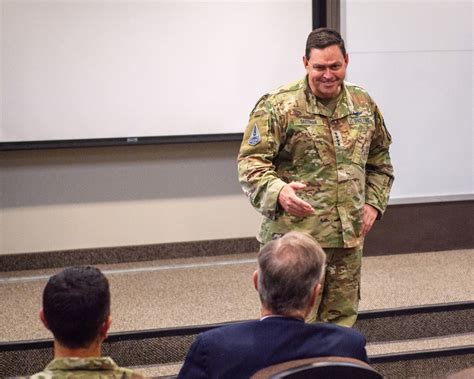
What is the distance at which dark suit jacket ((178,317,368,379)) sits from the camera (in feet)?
6.43

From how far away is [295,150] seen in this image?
2.96 meters

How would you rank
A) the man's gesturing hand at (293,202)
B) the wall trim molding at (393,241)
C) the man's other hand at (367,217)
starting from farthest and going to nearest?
the wall trim molding at (393,241) → the man's other hand at (367,217) → the man's gesturing hand at (293,202)

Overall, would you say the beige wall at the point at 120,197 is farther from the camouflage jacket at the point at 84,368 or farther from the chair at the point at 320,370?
the chair at the point at 320,370

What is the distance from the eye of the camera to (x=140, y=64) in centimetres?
523

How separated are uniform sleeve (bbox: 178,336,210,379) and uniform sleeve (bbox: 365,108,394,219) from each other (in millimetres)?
1283

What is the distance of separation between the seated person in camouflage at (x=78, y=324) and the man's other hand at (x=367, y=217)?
1386mm

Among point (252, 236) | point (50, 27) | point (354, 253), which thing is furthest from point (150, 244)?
point (354, 253)

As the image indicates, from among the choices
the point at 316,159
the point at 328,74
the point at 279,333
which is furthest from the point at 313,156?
the point at 279,333

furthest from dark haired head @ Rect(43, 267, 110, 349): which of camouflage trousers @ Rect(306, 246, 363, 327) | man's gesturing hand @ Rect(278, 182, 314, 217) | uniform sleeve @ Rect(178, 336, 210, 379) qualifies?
camouflage trousers @ Rect(306, 246, 363, 327)

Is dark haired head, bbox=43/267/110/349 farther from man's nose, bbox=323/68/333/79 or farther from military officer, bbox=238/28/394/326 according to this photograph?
man's nose, bbox=323/68/333/79

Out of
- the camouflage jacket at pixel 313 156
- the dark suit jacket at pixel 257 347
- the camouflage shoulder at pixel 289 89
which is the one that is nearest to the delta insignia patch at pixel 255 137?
the camouflage jacket at pixel 313 156

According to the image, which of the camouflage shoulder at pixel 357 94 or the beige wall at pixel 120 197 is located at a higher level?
the camouflage shoulder at pixel 357 94

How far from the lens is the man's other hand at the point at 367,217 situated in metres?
3.04

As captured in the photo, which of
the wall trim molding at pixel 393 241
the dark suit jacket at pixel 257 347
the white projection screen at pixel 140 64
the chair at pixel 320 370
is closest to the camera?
the chair at pixel 320 370
